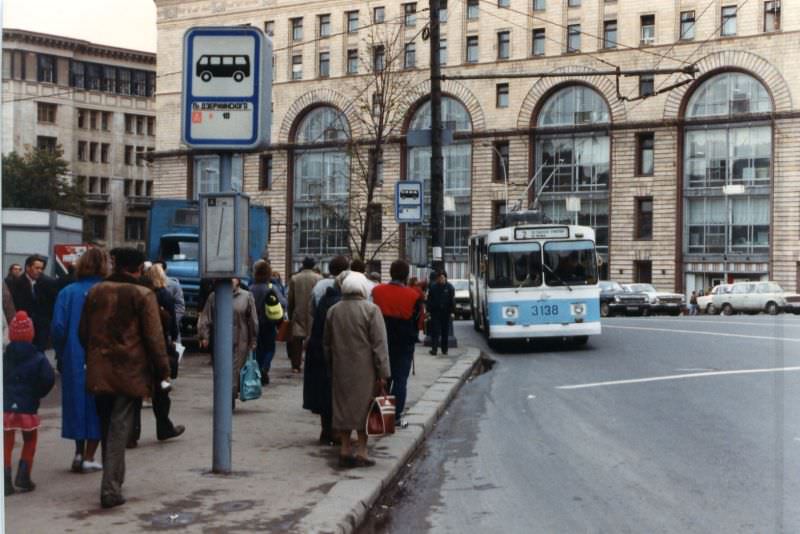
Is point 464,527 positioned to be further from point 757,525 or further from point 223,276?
point 223,276

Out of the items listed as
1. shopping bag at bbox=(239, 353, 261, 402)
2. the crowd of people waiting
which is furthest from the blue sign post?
shopping bag at bbox=(239, 353, 261, 402)

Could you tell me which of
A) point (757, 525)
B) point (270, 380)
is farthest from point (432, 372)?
point (757, 525)

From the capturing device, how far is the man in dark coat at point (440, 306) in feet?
76.4

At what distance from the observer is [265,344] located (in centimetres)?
1596

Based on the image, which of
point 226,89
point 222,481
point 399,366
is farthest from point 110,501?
point 399,366

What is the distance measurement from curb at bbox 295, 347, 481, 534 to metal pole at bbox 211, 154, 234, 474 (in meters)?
0.89

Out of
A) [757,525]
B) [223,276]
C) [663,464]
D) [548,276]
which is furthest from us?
[548,276]

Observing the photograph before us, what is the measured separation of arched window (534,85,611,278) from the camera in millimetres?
66625

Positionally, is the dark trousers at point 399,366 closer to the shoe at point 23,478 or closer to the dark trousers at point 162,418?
the dark trousers at point 162,418

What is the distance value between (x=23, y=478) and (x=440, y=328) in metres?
16.2

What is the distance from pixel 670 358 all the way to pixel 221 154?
47.4ft

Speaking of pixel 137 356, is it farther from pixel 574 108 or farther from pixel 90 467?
pixel 574 108

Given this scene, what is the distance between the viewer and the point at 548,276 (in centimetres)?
2519

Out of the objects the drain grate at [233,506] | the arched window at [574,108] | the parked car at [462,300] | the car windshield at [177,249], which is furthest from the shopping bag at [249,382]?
the arched window at [574,108]
